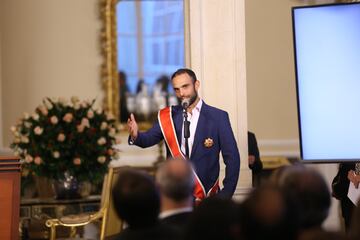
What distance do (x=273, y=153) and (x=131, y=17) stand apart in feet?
8.32

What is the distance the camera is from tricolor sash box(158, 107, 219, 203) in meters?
6.09

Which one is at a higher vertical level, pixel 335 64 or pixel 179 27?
pixel 179 27

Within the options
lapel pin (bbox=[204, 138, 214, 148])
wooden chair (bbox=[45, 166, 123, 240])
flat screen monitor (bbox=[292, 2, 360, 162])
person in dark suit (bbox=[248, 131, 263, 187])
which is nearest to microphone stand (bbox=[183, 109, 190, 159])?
lapel pin (bbox=[204, 138, 214, 148])

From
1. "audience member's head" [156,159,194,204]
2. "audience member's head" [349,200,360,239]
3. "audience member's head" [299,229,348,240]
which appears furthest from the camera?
"audience member's head" [156,159,194,204]

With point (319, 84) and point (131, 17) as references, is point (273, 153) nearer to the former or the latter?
point (131, 17)

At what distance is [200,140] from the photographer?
6.18 meters

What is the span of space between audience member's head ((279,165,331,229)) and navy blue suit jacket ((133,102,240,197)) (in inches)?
98.9

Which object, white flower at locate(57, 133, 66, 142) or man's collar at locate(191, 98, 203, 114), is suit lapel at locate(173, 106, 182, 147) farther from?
white flower at locate(57, 133, 66, 142)

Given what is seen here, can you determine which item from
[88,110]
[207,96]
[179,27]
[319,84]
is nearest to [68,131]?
[88,110]

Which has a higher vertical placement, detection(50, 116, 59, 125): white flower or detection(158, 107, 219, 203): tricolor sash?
detection(50, 116, 59, 125): white flower

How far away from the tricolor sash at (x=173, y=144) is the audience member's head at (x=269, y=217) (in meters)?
2.98

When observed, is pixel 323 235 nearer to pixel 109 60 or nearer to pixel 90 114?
pixel 90 114

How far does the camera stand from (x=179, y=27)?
11.7 metres

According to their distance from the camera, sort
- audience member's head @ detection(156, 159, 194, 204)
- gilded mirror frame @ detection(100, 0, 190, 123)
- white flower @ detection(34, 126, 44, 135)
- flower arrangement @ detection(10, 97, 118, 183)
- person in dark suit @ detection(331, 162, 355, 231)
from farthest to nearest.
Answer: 1. gilded mirror frame @ detection(100, 0, 190, 123)
2. flower arrangement @ detection(10, 97, 118, 183)
3. white flower @ detection(34, 126, 44, 135)
4. person in dark suit @ detection(331, 162, 355, 231)
5. audience member's head @ detection(156, 159, 194, 204)
